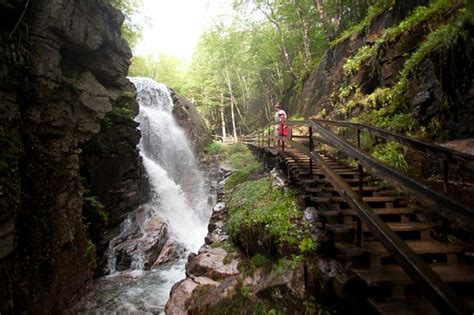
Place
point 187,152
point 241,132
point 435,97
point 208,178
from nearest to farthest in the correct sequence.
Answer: point 435,97, point 208,178, point 187,152, point 241,132

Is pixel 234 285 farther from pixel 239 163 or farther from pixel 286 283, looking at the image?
pixel 239 163

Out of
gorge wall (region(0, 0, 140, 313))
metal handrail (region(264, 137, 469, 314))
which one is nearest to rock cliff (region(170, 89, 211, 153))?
gorge wall (region(0, 0, 140, 313))

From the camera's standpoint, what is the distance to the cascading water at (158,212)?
8672 mm

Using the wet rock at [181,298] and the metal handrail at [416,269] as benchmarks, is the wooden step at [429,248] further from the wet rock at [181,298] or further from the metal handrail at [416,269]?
the wet rock at [181,298]

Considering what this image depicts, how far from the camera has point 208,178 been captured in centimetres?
1945

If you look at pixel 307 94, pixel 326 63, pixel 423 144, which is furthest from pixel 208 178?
pixel 423 144

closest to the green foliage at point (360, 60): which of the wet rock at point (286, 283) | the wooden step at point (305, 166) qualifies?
the wooden step at point (305, 166)

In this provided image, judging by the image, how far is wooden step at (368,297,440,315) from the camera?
2535 millimetres

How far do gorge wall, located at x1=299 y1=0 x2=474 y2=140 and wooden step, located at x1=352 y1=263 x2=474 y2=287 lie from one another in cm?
261

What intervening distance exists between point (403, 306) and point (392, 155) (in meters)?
3.68

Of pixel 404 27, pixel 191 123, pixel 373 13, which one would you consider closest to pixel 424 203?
pixel 404 27

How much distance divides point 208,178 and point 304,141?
359 inches

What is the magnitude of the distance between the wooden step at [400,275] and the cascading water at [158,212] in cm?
682

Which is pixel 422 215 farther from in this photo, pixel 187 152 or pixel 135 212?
pixel 187 152
